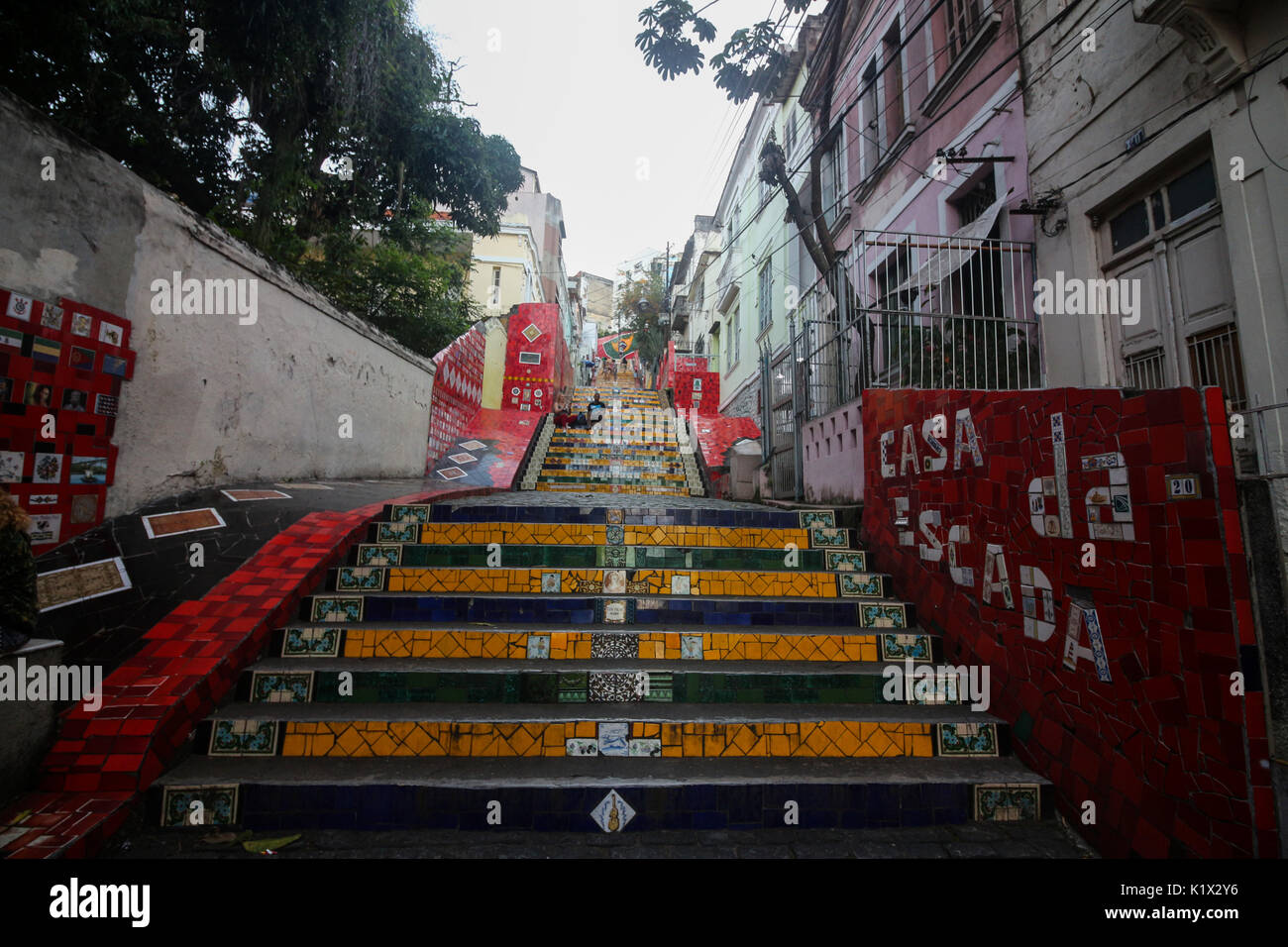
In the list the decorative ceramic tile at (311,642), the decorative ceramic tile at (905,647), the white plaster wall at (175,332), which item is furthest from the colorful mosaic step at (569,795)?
the white plaster wall at (175,332)

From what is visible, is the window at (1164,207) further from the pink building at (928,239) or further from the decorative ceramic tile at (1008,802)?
the decorative ceramic tile at (1008,802)

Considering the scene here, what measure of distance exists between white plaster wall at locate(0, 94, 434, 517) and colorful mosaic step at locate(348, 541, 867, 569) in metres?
1.69

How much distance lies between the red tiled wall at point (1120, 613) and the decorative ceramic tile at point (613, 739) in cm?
186

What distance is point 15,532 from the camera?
6.93 ft

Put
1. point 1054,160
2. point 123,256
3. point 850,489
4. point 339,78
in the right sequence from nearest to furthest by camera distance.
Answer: point 123,256
point 850,489
point 1054,160
point 339,78

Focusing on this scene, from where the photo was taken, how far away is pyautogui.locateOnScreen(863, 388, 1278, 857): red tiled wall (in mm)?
1791

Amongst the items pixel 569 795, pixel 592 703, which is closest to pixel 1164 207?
pixel 592 703

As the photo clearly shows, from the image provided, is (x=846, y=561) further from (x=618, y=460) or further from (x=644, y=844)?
(x=618, y=460)

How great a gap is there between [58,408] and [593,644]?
3.40 m

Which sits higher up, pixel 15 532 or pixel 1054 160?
pixel 1054 160

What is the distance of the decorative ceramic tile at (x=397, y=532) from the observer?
4062 millimetres

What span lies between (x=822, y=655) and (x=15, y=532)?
371cm
